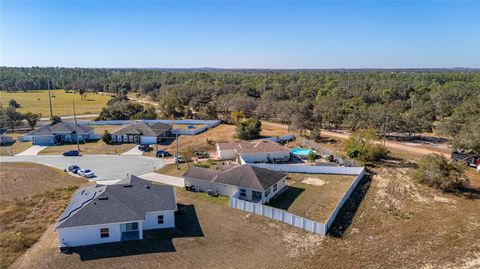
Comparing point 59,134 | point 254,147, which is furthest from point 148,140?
point 254,147

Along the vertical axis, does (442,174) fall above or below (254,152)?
below

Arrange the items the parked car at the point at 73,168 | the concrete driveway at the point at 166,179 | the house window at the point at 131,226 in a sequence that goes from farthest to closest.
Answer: the parked car at the point at 73,168 → the concrete driveway at the point at 166,179 → the house window at the point at 131,226

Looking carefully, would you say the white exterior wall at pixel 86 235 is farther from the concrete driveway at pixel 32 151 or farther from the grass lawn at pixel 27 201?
the concrete driveway at pixel 32 151

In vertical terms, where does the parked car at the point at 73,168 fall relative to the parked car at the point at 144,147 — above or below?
below

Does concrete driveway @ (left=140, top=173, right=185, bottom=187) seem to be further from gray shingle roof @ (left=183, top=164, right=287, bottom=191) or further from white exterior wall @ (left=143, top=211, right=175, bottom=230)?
white exterior wall @ (left=143, top=211, right=175, bottom=230)

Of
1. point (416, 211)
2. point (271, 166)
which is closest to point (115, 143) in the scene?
point (271, 166)

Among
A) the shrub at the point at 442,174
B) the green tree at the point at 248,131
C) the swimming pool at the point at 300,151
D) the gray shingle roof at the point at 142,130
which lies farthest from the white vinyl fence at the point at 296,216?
the gray shingle roof at the point at 142,130

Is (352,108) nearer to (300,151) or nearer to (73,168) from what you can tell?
(300,151)
